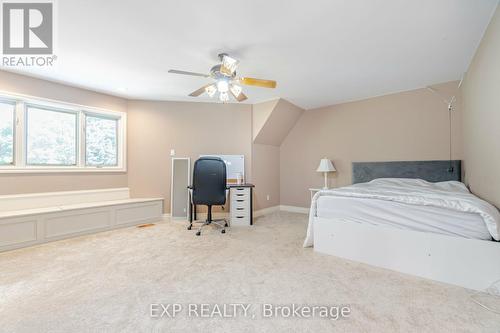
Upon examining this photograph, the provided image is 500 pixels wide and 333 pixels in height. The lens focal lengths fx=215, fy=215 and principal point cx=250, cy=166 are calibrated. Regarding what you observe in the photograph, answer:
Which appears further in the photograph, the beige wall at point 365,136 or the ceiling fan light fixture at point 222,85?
the beige wall at point 365,136

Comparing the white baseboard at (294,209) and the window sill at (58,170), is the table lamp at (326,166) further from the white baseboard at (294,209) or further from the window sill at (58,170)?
the window sill at (58,170)

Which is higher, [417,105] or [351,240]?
[417,105]

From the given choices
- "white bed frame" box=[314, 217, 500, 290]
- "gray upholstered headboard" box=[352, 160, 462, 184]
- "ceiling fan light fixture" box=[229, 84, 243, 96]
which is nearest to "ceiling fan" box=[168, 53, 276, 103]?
"ceiling fan light fixture" box=[229, 84, 243, 96]

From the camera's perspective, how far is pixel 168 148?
4.37 meters

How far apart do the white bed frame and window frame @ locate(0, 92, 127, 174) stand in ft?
12.7

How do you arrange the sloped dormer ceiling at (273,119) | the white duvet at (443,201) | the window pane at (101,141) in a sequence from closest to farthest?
the white duvet at (443,201) < the window pane at (101,141) < the sloped dormer ceiling at (273,119)

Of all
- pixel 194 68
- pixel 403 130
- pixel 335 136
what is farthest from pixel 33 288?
pixel 403 130

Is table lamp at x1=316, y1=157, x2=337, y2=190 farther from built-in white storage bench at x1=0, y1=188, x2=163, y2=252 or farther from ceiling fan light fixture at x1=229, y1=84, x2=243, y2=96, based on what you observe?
built-in white storage bench at x1=0, y1=188, x2=163, y2=252

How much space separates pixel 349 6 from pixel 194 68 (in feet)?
6.36

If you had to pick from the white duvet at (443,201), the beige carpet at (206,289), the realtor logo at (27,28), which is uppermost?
the realtor logo at (27,28)

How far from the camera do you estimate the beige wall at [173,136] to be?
4.27 m

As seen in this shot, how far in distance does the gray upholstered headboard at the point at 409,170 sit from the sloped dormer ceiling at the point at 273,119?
1.67 meters

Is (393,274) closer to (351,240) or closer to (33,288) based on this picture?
(351,240)

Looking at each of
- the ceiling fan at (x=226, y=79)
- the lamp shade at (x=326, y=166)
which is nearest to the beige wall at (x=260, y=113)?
the lamp shade at (x=326, y=166)
